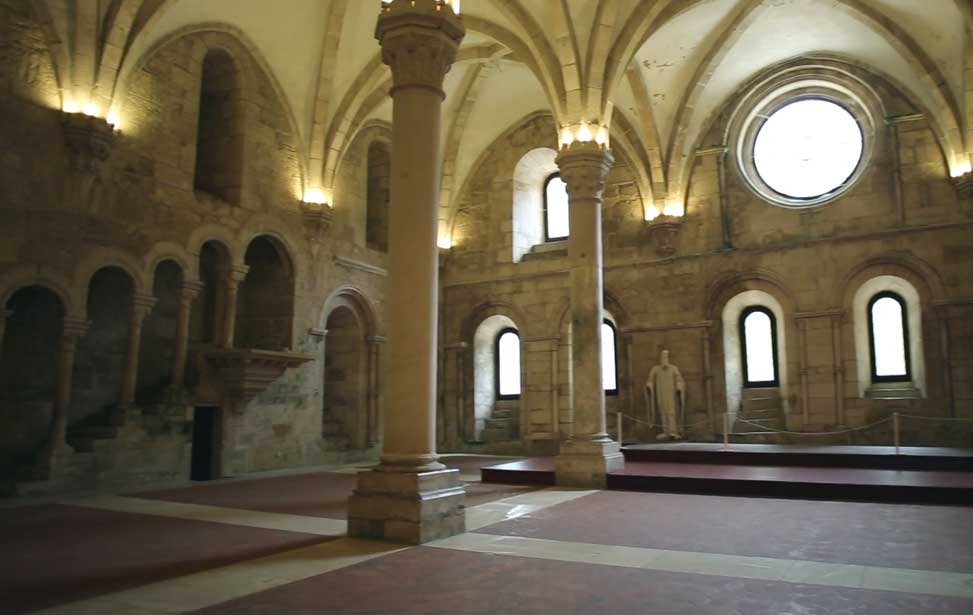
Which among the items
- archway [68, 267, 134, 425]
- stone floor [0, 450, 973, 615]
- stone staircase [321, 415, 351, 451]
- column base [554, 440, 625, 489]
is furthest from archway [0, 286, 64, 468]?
column base [554, 440, 625, 489]

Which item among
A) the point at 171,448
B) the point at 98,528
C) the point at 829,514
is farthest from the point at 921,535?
the point at 171,448

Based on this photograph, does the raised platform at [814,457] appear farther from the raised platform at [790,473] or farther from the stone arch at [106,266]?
the stone arch at [106,266]

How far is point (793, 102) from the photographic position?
16.7m

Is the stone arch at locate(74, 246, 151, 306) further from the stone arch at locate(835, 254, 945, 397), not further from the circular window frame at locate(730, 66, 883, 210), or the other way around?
the stone arch at locate(835, 254, 945, 397)

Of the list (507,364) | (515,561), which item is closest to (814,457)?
(515,561)

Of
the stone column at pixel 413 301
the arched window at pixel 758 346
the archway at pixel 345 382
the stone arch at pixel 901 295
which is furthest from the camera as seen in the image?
the archway at pixel 345 382

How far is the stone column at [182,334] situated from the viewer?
12.6m

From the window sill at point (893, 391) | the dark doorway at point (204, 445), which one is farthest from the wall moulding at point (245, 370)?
the window sill at point (893, 391)

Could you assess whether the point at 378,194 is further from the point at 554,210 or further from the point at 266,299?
the point at 554,210

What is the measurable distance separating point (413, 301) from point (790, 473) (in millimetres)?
6911

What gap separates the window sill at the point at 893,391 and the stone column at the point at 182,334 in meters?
13.2

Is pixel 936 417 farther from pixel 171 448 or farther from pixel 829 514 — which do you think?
pixel 171 448

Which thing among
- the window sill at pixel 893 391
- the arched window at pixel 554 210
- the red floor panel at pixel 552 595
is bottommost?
the red floor panel at pixel 552 595

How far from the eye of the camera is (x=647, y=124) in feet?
55.6
